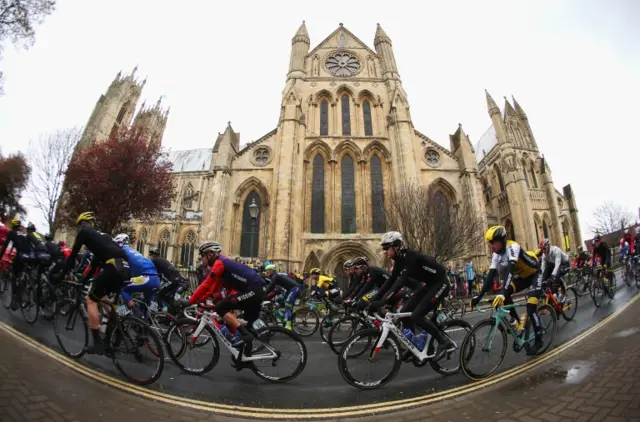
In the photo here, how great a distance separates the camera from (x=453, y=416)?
2.56m

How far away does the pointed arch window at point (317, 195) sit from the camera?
778 inches

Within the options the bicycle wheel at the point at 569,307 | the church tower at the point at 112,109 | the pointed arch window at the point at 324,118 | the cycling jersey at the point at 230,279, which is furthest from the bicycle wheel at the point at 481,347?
the church tower at the point at 112,109

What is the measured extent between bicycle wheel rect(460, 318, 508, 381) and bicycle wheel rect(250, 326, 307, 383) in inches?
79.5

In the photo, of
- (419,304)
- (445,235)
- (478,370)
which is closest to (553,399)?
(478,370)

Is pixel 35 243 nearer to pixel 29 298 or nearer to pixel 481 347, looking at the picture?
pixel 29 298

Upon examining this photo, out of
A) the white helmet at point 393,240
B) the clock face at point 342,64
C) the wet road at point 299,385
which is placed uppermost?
the clock face at point 342,64

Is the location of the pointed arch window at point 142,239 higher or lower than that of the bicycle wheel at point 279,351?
higher

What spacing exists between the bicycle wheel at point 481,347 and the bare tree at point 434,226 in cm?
1076

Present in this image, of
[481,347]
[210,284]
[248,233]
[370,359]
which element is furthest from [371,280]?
[248,233]

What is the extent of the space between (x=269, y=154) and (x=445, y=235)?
13415mm

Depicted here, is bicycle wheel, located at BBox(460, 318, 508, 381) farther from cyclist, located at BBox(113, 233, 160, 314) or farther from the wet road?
cyclist, located at BBox(113, 233, 160, 314)

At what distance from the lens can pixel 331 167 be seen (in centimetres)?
2089

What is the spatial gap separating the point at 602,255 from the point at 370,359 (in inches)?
353

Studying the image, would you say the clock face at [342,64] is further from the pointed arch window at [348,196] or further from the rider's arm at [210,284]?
the rider's arm at [210,284]
